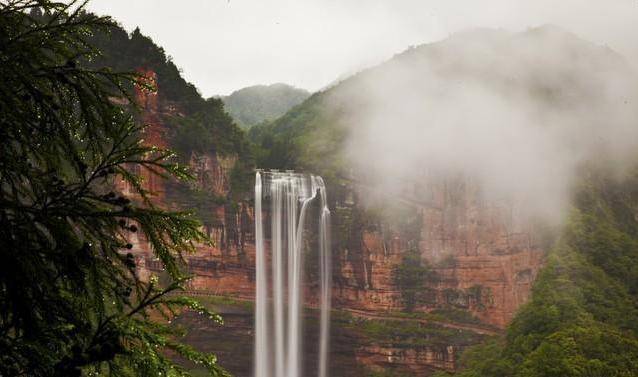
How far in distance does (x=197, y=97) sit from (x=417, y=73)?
25.3 m

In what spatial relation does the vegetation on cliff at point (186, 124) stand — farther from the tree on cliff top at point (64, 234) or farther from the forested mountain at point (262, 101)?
the forested mountain at point (262, 101)

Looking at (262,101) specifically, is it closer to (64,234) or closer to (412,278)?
(412,278)

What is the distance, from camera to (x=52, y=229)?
2.78 metres

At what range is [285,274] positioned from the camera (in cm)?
3869

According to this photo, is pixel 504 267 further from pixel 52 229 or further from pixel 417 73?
pixel 52 229

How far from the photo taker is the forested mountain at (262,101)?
9248 cm

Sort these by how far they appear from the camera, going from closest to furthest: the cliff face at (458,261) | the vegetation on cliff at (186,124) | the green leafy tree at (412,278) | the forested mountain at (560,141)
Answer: the forested mountain at (560,141), the vegetation on cliff at (186,124), the cliff face at (458,261), the green leafy tree at (412,278)

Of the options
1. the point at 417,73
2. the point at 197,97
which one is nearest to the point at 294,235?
the point at 197,97

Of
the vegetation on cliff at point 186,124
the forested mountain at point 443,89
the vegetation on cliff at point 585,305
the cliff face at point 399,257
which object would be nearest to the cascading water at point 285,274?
the cliff face at point 399,257

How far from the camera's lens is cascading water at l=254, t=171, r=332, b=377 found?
36812 mm

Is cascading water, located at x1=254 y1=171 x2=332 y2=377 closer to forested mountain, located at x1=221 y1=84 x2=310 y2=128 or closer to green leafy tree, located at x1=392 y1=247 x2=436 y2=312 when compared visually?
green leafy tree, located at x1=392 y1=247 x2=436 y2=312

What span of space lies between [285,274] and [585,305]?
677 inches

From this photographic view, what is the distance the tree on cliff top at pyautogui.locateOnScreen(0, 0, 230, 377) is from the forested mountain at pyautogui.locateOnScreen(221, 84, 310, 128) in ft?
281

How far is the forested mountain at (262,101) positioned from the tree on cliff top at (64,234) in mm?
85518
